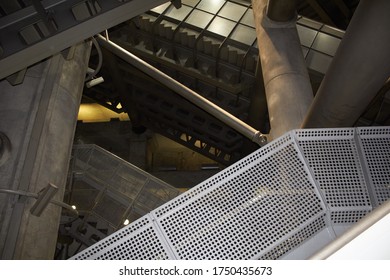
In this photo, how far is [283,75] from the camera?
36.0ft

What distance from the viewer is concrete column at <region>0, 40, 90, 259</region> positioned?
7332 mm

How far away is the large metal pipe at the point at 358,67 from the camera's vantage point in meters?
6.69

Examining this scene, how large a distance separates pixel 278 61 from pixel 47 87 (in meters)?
5.70

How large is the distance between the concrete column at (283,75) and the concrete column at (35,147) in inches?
183

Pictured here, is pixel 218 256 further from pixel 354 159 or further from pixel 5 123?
pixel 5 123

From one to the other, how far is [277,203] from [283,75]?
577cm

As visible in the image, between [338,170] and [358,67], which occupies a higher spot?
[358,67]

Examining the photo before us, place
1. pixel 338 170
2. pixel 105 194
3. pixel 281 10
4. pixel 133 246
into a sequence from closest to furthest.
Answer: pixel 133 246, pixel 338 170, pixel 281 10, pixel 105 194

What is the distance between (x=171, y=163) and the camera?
34406mm

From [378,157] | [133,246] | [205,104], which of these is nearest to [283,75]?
[205,104]

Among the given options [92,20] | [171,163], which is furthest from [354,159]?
[171,163]

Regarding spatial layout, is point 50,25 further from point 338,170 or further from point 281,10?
point 281,10

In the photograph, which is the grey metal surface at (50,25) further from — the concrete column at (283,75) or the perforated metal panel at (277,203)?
the concrete column at (283,75)

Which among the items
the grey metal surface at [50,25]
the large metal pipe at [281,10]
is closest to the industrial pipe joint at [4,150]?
the grey metal surface at [50,25]
